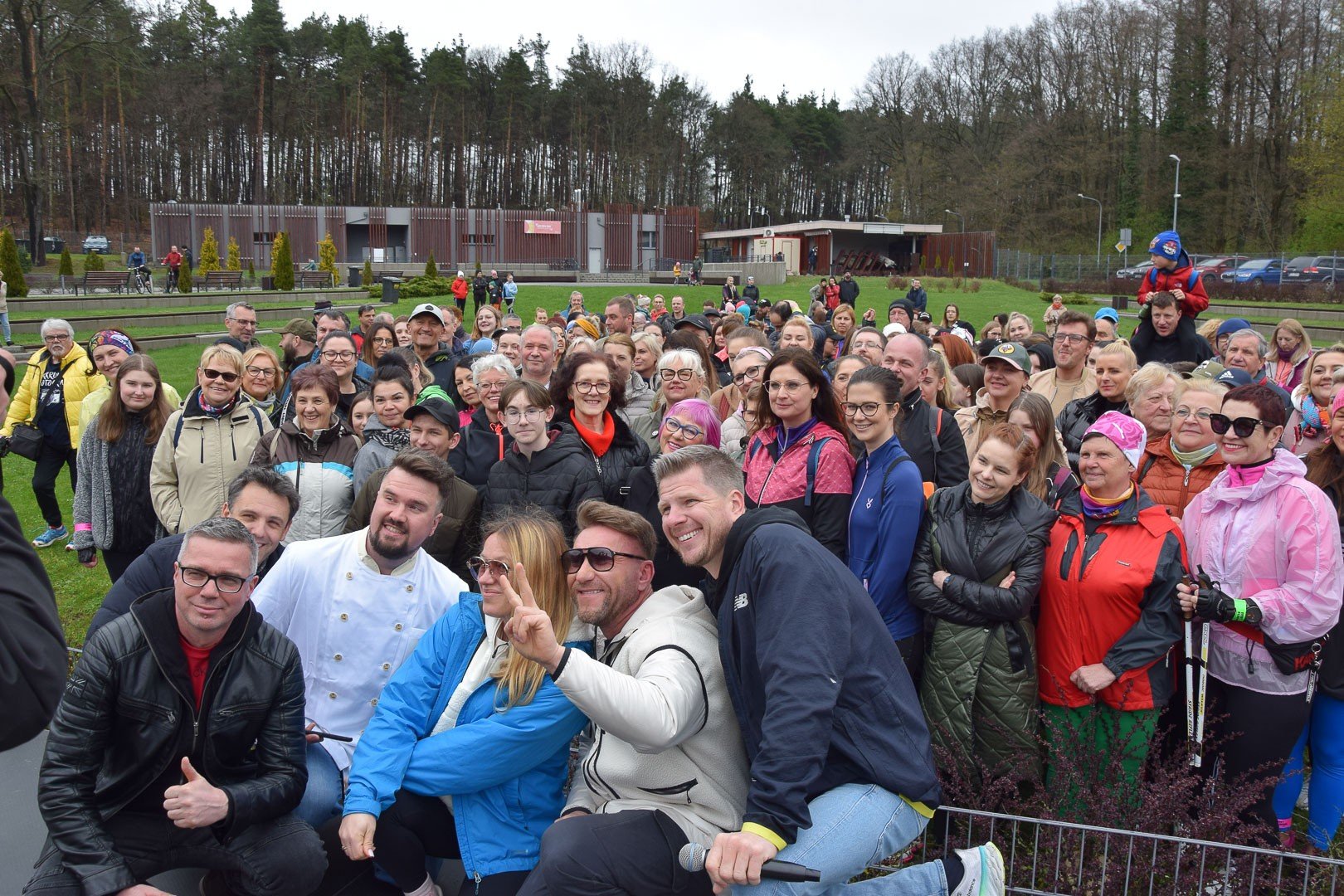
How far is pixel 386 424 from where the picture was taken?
594 cm

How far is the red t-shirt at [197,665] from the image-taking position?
138 inches

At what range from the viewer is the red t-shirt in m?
3.51

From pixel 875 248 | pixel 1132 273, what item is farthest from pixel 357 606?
pixel 875 248

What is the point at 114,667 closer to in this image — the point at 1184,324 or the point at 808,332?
the point at 808,332

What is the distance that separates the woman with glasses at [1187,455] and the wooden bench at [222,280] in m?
34.9

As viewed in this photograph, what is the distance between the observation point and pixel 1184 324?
8.27m

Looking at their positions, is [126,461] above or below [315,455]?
below

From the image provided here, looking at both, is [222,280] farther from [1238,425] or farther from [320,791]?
[1238,425]

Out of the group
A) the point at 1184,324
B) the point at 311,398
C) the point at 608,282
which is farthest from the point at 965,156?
the point at 311,398

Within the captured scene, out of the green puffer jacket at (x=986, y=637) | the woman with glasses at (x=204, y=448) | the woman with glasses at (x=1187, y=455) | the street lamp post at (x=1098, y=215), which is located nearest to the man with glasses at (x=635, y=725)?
the green puffer jacket at (x=986, y=637)

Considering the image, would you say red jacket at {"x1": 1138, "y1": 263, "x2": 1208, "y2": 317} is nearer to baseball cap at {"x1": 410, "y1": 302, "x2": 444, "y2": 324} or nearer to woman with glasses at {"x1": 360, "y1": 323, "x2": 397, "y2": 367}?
baseball cap at {"x1": 410, "y1": 302, "x2": 444, "y2": 324}

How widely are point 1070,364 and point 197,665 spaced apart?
599 cm

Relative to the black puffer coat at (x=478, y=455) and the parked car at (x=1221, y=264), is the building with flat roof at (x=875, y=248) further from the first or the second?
the black puffer coat at (x=478, y=455)

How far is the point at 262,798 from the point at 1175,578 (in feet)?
12.1
